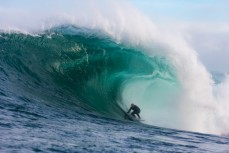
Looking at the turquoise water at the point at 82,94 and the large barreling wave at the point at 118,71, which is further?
the large barreling wave at the point at 118,71

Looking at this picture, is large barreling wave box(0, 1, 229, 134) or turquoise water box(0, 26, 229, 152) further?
large barreling wave box(0, 1, 229, 134)

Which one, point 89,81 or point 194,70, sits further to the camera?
point 194,70

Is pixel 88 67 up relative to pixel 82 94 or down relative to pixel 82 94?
up

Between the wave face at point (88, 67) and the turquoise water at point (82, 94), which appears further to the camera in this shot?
the wave face at point (88, 67)

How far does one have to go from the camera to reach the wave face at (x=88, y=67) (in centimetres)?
1384

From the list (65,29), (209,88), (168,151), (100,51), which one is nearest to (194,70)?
(209,88)


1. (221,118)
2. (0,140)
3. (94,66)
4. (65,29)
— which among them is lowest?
(0,140)

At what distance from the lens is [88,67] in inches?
659

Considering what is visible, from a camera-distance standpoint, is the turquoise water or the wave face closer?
the turquoise water

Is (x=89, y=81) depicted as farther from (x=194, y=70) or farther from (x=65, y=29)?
(x=194, y=70)

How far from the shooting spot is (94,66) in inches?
669

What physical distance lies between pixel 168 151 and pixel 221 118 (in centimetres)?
996

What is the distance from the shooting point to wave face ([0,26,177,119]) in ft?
45.4

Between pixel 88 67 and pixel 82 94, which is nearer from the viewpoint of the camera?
pixel 82 94
